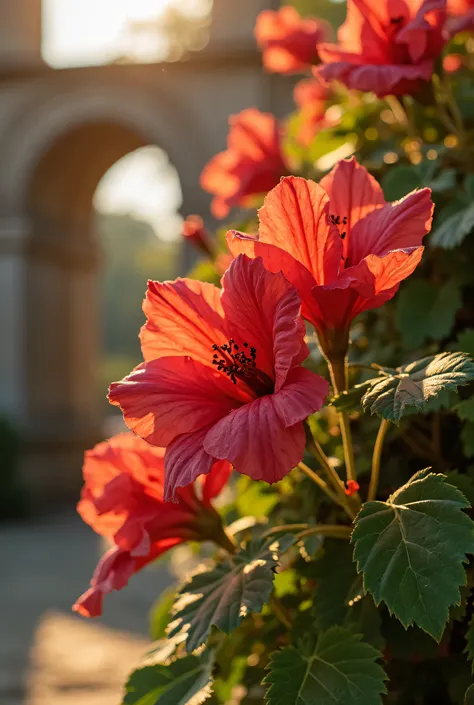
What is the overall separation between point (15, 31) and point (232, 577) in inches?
340

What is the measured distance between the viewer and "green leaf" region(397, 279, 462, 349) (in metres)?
1.04

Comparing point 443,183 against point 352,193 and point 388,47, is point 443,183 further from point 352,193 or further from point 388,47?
point 352,193

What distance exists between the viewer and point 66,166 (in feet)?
29.8

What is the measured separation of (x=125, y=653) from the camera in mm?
4250

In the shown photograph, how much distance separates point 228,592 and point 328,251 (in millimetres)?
305

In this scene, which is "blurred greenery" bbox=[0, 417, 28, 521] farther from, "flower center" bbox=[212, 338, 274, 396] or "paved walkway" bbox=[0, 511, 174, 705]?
"flower center" bbox=[212, 338, 274, 396]

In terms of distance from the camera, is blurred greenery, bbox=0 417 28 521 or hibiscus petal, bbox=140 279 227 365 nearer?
hibiscus petal, bbox=140 279 227 365

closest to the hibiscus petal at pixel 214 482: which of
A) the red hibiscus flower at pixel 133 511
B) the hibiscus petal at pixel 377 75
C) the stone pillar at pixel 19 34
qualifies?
the red hibiscus flower at pixel 133 511

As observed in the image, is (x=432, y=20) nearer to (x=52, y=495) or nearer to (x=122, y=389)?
(x=122, y=389)

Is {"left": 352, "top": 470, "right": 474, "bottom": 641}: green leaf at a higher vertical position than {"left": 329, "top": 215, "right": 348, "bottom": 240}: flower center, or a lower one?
lower

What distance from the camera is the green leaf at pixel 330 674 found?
2.47 ft

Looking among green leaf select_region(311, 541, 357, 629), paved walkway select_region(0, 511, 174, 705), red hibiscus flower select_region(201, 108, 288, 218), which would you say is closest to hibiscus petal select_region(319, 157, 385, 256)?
green leaf select_region(311, 541, 357, 629)

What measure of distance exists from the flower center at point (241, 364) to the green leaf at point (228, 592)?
0.14m

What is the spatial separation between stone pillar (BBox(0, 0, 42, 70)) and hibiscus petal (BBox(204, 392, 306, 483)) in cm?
837
